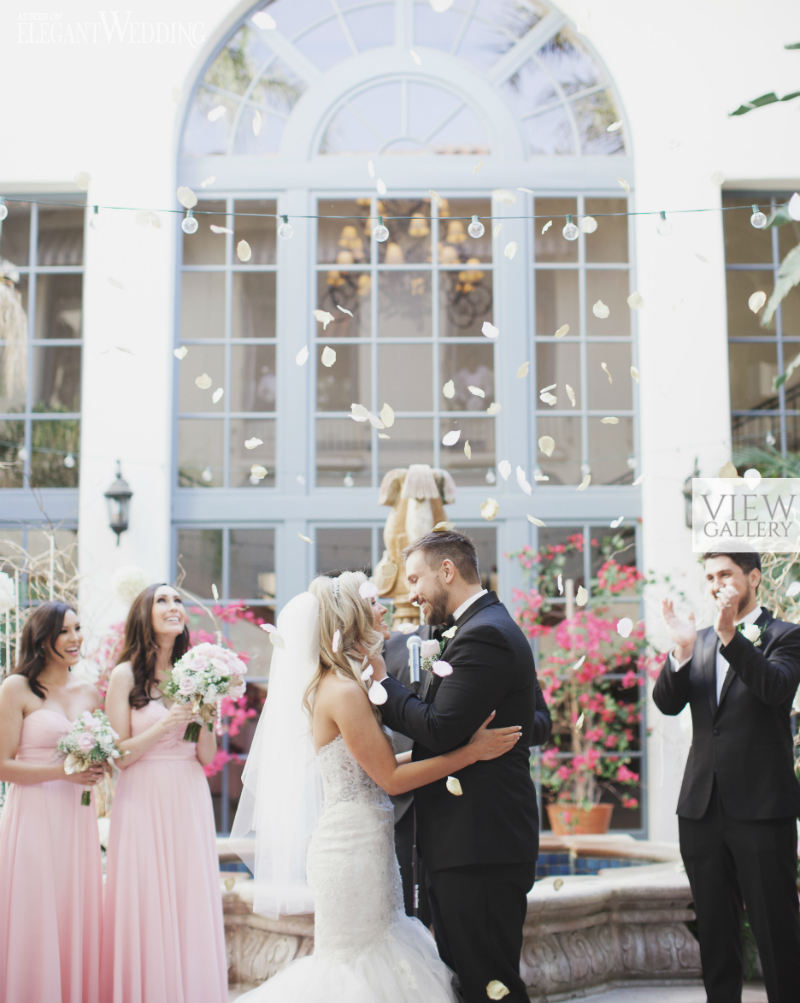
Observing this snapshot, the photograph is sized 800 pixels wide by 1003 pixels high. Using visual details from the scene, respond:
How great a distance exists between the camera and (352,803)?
11.1 ft

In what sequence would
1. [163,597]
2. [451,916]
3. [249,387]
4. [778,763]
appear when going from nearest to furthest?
[451,916] < [778,763] < [163,597] < [249,387]

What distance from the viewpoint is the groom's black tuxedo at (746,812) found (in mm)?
3750

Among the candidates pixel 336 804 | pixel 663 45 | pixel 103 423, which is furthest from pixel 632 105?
pixel 336 804

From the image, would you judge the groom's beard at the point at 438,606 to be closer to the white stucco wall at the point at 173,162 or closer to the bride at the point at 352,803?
the bride at the point at 352,803

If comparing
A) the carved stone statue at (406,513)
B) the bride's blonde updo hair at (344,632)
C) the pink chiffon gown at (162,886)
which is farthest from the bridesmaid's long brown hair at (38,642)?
the carved stone statue at (406,513)

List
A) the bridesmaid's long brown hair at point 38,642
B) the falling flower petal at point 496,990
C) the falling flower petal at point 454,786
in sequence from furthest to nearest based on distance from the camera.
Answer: the bridesmaid's long brown hair at point 38,642 → the falling flower petal at point 454,786 → the falling flower petal at point 496,990

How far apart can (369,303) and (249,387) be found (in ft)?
3.75

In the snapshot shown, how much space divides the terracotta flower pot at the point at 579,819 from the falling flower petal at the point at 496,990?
466 centimetres

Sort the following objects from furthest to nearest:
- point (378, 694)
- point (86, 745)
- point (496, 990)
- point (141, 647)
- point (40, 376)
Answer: point (40, 376), point (141, 647), point (86, 745), point (378, 694), point (496, 990)

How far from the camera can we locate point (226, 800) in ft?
26.6

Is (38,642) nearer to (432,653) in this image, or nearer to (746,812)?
(432,653)

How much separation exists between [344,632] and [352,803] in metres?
0.52

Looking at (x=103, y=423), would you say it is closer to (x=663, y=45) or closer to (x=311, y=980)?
(x=663, y=45)

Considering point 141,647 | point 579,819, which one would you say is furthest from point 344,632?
point 579,819
